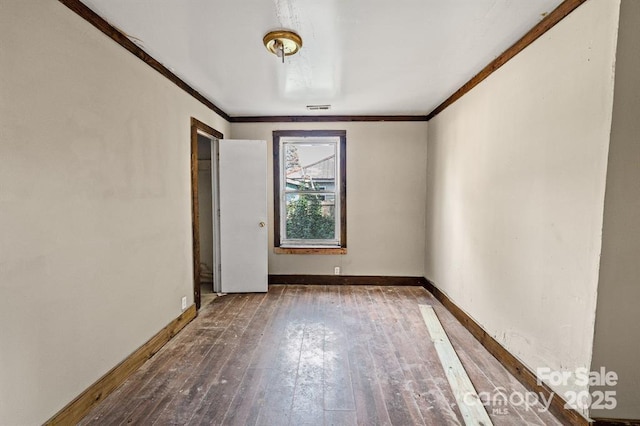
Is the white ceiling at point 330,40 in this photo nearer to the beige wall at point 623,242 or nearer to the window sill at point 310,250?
the beige wall at point 623,242

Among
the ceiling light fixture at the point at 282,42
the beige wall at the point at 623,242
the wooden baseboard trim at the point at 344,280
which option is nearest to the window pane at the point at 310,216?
the wooden baseboard trim at the point at 344,280

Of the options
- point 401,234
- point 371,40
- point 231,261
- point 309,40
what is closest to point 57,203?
point 309,40

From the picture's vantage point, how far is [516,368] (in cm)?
220

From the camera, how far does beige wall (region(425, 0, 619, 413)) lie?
1596 mm

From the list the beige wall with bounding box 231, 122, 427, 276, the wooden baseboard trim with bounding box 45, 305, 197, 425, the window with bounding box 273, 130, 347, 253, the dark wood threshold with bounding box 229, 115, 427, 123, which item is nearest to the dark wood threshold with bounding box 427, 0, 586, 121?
the dark wood threshold with bounding box 229, 115, 427, 123

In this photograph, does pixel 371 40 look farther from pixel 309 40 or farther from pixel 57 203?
pixel 57 203

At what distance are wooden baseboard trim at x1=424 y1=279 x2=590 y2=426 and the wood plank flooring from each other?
5 cm

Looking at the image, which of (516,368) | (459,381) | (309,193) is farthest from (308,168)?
(516,368)

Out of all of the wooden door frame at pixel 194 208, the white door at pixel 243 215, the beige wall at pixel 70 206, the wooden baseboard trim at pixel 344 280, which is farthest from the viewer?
the wooden baseboard trim at pixel 344 280

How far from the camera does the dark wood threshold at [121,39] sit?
1774 millimetres

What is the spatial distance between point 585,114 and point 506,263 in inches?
47.4

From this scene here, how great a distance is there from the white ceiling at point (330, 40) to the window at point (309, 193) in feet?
3.87

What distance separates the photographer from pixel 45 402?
1569 millimetres

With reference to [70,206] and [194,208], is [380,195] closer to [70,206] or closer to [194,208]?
[194,208]
